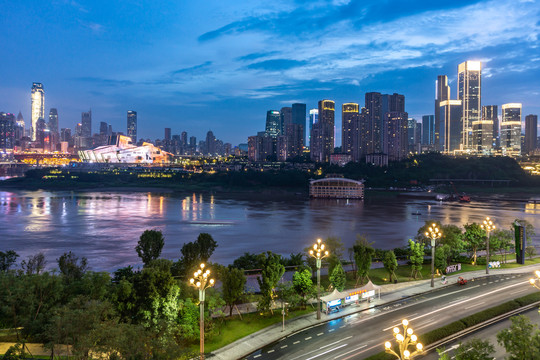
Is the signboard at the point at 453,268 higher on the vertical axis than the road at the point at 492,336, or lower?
higher

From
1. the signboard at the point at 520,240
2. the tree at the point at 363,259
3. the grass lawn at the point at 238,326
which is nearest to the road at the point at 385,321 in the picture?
the grass lawn at the point at 238,326

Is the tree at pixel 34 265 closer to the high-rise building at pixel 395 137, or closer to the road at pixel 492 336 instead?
the road at pixel 492 336

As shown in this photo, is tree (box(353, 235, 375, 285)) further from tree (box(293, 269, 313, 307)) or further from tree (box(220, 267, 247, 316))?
tree (box(220, 267, 247, 316))

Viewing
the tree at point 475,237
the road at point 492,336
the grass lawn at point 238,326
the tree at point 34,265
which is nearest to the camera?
the road at point 492,336

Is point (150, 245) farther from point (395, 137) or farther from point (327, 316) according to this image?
point (395, 137)

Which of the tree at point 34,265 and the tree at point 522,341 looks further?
the tree at point 34,265

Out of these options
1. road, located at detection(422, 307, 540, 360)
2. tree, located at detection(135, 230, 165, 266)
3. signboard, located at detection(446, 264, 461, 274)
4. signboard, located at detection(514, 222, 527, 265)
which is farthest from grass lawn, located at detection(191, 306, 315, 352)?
signboard, located at detection(514, 222, 527, 265)
